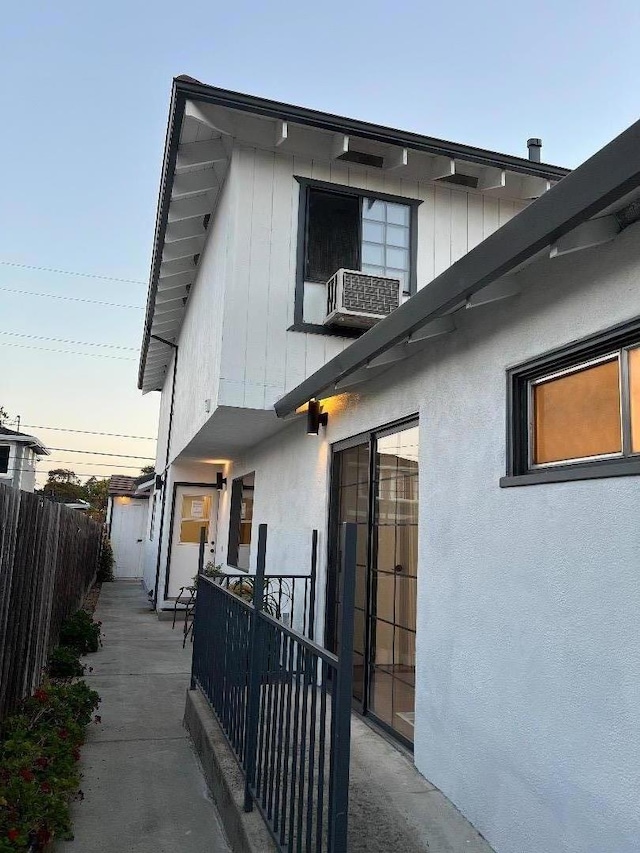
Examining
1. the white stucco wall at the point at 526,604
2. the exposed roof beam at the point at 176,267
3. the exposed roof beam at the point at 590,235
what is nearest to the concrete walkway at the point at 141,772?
the white stucco wall at the point at 526,604

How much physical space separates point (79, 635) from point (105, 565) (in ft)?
40.6

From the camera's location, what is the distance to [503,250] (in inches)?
106

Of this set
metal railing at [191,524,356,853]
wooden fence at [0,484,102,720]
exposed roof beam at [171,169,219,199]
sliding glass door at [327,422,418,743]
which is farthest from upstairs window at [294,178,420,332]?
metal railing at [191,524,356,853]

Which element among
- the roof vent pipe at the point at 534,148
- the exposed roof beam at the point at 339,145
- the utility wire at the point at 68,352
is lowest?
the exposed roof beam at the point at 339,145

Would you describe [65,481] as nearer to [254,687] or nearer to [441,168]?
[441,168]

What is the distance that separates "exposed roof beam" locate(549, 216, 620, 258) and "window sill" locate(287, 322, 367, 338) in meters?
4.46

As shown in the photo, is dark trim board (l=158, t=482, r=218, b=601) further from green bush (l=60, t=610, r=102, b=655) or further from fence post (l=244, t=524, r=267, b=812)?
fence post (l=244, t=524, r=267, b=812)

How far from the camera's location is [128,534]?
77.2 feet

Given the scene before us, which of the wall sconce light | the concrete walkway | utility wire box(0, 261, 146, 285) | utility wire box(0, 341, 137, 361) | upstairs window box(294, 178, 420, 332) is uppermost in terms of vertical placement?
utility wire box(0, 261, 146, 285)

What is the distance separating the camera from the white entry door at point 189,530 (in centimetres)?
1302

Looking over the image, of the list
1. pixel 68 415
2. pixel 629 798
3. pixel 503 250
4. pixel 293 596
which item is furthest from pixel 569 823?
pixel 68 415

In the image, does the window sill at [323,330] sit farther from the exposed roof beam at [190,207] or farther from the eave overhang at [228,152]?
the exposed roof beam at [190,207]

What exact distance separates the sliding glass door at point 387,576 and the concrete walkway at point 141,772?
1325 mm

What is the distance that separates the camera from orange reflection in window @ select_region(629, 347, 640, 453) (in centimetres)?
250
